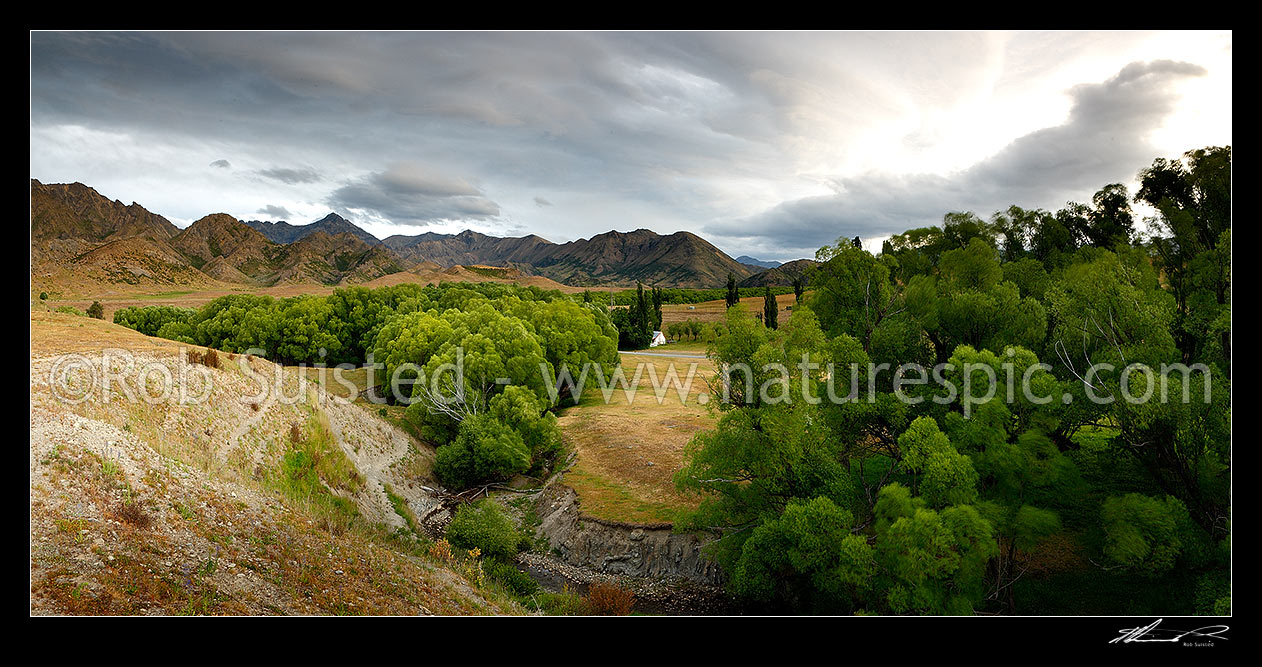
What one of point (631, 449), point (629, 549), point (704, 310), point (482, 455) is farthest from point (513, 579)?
point (704, 310)

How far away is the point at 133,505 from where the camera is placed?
11.9m

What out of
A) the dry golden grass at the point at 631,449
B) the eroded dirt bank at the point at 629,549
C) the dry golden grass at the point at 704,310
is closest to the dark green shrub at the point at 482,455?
the dry golden grass at the point at 631,449

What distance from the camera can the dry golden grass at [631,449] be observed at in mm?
22828

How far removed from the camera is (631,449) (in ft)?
93.5

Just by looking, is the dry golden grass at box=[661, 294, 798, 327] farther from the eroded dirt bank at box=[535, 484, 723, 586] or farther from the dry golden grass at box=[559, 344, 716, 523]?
the eroded dirt bank at box=[535, 484, 723, 586]

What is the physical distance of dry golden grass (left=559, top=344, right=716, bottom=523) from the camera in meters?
22.8

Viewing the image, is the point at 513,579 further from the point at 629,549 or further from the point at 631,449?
the point at 631,449
